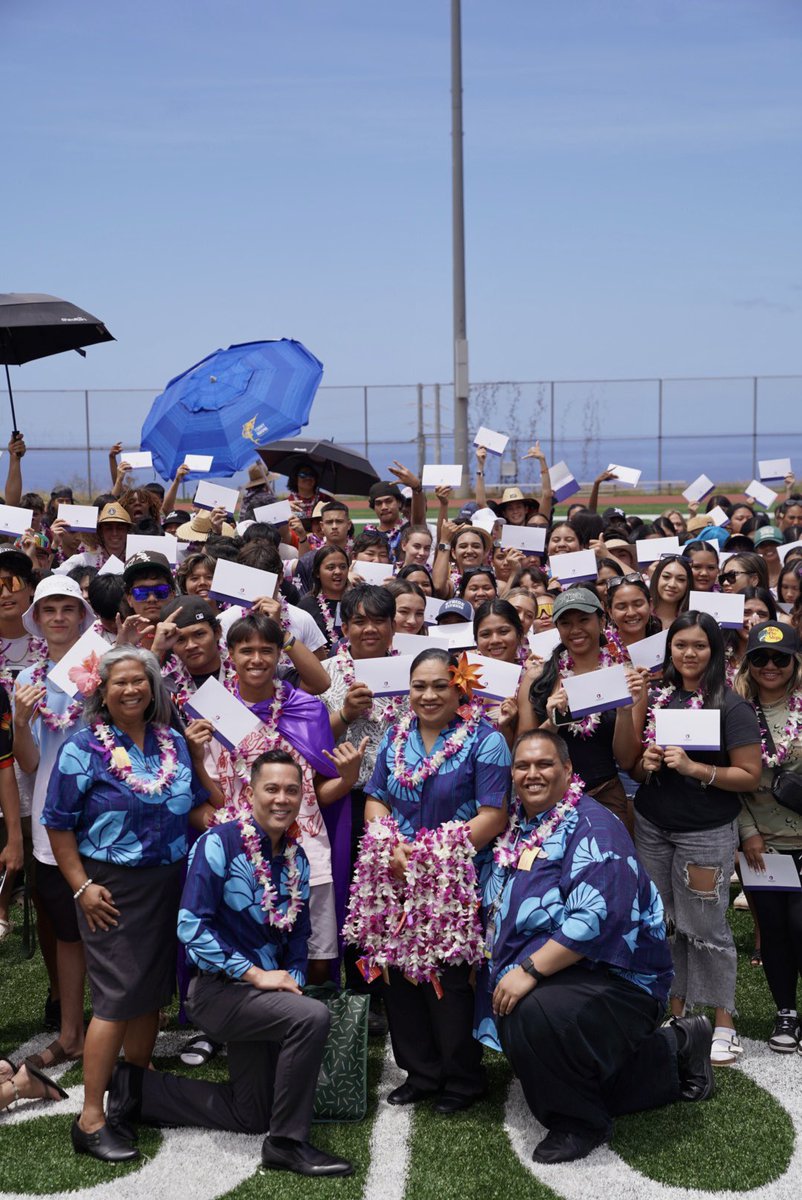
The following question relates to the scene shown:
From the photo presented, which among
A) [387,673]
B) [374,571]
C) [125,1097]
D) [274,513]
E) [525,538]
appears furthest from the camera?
[274,513]

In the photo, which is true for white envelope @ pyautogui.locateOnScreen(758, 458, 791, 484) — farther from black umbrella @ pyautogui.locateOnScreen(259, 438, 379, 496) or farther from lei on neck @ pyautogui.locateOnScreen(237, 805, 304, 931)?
lei on neck @ pyautogui.locateOnScreen(237, 805, 304, 931)

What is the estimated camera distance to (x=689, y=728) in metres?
5.44

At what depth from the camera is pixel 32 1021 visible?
6191 millimetres

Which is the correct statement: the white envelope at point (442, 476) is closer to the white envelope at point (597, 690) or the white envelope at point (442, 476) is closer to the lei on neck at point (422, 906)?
the white envelope at point (597, 690)

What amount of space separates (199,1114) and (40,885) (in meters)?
1.23

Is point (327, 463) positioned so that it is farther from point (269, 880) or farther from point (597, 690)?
point (269, 880)

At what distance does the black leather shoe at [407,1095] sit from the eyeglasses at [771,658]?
2.40 metres

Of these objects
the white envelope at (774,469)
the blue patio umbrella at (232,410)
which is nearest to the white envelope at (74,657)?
the blue patio umbrella at (232,410)

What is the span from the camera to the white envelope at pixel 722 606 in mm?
6395

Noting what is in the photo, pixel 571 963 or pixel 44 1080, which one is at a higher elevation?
pixel 571 963

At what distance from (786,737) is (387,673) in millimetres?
1838

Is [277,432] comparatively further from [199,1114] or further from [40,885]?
[199,1114]

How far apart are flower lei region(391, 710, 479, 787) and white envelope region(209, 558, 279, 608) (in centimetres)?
121

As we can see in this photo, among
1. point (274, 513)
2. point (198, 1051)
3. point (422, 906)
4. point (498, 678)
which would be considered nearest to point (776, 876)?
point (498, 678)
